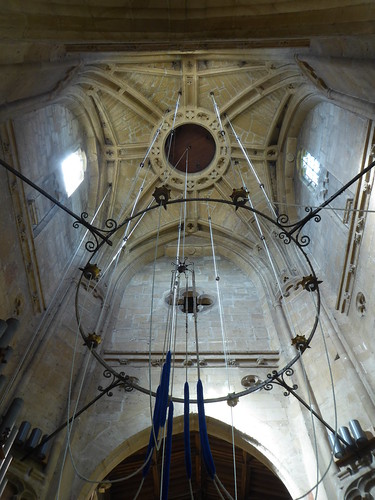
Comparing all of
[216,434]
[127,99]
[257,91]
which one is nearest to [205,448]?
[216,434]

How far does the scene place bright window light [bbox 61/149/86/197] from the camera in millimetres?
10792

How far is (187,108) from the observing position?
45.1 feet

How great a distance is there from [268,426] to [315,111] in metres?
8.03

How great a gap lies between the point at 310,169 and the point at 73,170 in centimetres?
650

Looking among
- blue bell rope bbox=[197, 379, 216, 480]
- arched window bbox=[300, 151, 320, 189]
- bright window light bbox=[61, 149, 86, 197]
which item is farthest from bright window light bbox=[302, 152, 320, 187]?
blue bell rope bbox=[197, 379, 216, 480]

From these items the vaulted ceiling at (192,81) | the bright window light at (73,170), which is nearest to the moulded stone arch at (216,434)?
the vaulted ceiling at (192,81)

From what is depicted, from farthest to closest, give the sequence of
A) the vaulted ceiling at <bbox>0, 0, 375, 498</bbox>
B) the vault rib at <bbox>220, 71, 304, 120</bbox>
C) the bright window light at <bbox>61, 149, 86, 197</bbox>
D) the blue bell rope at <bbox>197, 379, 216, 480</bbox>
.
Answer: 1. the vault rib at <bbox>220, 71, 304, 120</bbox>
2. the bright window light at <bbox>61, 149, 86, 197</bbox>
3. the vaulted ceiling at <bbox>0, 0, 375, 498</bbox>
4. the blue bell rope at <bbox>197, 379, 216, 480</bbox>

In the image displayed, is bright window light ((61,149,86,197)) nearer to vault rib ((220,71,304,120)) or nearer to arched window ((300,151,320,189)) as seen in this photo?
vault rib ((220,71,304,120))

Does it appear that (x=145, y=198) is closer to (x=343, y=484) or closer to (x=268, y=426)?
(x=268, y=426)

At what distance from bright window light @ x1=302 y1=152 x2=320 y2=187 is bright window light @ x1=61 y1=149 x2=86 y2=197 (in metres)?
6.45

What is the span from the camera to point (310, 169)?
1138 centimetres

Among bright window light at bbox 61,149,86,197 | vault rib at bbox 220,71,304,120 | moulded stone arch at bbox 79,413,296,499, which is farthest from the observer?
vault rib at bbox 220,71,304,120

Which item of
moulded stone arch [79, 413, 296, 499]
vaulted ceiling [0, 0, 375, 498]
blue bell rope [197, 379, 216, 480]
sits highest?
vaulted ceiling [0, 0, 375, 498]

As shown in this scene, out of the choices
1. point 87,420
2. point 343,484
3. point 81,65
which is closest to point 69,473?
point 87,420
